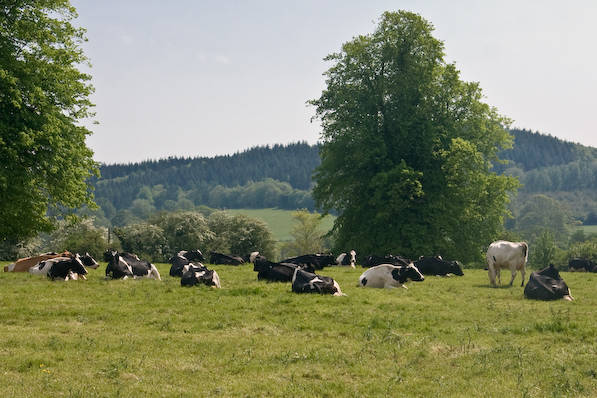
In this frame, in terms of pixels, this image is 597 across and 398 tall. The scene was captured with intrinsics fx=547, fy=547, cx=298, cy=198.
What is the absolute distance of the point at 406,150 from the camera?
41656 millimetres

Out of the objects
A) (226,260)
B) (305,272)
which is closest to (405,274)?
(305,272)

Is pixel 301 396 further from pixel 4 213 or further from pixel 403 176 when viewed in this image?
pixel 403 176

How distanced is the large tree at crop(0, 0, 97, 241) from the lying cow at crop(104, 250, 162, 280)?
3.71 m

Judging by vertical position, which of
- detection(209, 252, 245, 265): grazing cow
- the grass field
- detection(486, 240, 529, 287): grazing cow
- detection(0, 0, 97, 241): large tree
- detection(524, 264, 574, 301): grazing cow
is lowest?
detection(209, 252, 245, 265): grazing cow

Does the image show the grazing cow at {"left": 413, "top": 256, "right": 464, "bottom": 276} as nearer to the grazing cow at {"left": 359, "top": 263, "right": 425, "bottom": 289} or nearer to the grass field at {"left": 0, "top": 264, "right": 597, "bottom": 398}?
the grazing cow at {"left": 359, "top": 263, "right": 425, "bottom": 289}

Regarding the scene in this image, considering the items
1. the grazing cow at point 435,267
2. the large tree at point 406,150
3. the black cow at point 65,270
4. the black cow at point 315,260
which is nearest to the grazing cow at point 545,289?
the grazing cow at point 435,267

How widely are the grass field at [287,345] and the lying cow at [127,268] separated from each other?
3.80 meters

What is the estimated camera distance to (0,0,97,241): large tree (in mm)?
21750

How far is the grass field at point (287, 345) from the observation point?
8680mm

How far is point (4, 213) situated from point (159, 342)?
14.7 metres

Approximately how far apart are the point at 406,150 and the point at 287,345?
3213 centimetres

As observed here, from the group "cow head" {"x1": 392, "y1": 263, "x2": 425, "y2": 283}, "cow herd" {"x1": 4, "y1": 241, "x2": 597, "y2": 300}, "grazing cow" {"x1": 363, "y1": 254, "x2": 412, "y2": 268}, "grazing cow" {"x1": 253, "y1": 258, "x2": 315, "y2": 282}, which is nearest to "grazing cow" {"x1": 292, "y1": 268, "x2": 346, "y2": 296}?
"cow herd" {"x1": 4, "y1": 241, "x2": 597, "y2": 300}

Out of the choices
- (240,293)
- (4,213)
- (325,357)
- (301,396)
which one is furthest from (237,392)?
(4,213)

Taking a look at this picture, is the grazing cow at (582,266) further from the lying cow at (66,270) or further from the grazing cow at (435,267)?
the lying cow at (66,270)
